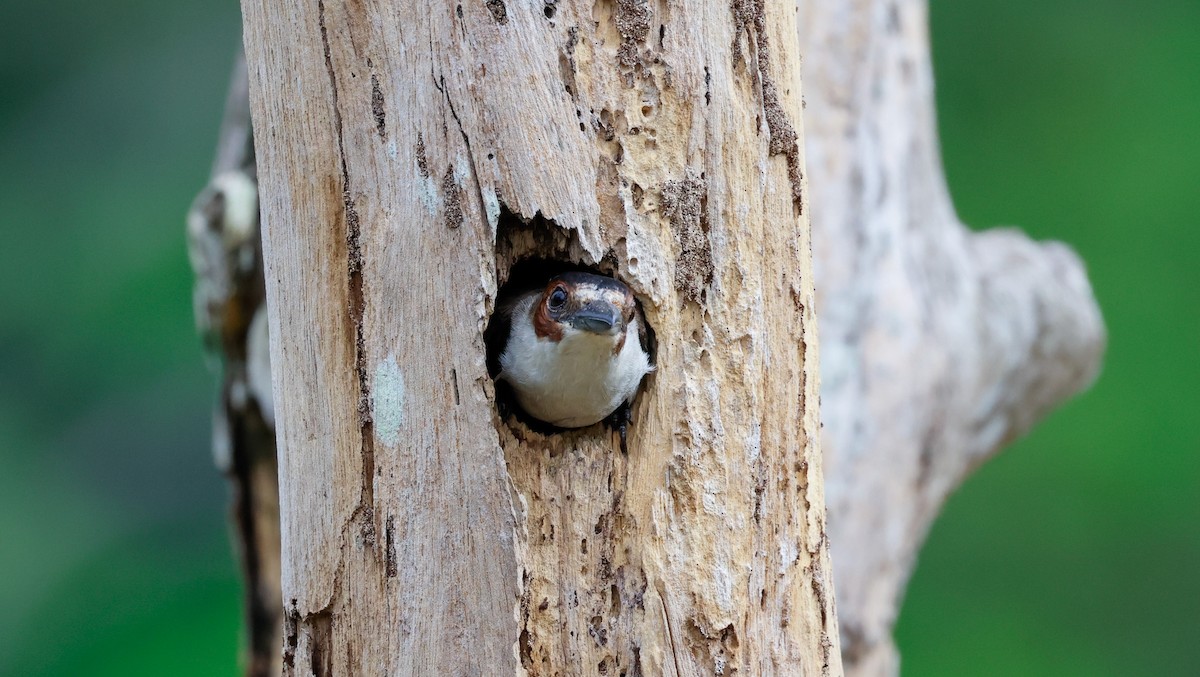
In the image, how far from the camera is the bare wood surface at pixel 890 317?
4.10m

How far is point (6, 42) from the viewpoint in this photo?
7.02 m

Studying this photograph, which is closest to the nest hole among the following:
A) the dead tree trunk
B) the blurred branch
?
the dead tree trunk

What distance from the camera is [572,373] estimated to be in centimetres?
247

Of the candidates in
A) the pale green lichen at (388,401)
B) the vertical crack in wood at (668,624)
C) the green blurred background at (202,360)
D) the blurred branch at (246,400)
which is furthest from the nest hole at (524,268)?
the green blurred background at (202,360)

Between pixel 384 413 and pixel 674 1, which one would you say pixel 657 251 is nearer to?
pixel 674 1

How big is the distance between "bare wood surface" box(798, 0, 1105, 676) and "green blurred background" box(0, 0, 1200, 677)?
3.27 metres

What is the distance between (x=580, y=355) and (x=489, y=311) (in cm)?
34

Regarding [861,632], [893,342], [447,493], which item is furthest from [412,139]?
[861,632]

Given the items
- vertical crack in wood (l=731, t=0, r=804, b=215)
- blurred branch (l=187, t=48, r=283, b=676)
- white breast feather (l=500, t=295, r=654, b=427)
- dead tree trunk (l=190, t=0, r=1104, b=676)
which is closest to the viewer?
dead tree trunk (l=190, t=0, r=1104, b=676)

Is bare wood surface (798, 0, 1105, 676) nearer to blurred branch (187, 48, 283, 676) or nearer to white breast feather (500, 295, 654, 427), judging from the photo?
white breast feather (500, 295, 654, 427)

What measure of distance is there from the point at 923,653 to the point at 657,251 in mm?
6247

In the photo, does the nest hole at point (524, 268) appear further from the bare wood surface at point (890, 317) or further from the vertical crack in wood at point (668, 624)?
the bare wood surface at point (890, 317)

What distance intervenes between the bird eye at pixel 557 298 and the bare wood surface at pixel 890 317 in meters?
1.82

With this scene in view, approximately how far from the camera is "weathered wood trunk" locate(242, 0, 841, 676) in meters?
2.15
